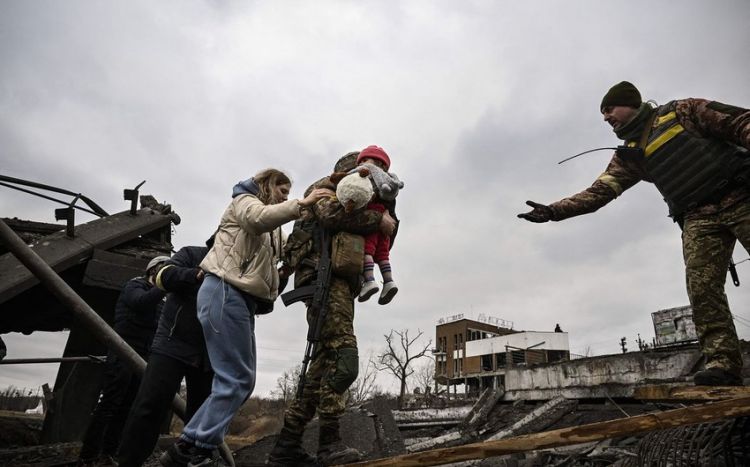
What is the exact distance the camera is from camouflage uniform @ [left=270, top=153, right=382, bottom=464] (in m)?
2.82

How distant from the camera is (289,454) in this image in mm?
2807

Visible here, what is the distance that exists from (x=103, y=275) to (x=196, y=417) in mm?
4747

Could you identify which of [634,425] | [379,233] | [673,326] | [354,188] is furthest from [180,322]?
[673,326]

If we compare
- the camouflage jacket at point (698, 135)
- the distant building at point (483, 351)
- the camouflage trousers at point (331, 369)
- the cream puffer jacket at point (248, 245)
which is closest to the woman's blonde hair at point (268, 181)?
the cream puffer jacket at point (248, 245)

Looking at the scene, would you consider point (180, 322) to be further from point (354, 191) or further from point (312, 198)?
point (354, 191)

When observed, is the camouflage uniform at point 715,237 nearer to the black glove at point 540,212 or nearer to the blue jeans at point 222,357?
the black glove at point 540,212

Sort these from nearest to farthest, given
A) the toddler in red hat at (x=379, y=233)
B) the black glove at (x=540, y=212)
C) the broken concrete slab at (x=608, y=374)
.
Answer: the toddler in red hat at (x=379, y=233)
the black glove at (x=540, y=212)
the broken concrete slab at (x=608, y=374)

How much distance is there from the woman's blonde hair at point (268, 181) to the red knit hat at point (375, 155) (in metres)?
0.77

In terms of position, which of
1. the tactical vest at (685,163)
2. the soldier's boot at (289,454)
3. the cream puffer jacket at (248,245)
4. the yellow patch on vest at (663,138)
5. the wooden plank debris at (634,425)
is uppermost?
the yellow patch on vest at (663,138)

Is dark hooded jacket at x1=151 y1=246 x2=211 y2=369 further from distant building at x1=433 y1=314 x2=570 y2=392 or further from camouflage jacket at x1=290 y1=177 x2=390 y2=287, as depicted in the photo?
distant building at x1=433 y1=314 x2=570 y2=392

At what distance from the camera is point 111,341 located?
303 cm

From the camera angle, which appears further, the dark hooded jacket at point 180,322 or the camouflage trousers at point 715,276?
the camouflage trousers at point 715,276

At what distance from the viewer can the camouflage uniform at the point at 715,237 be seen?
8.92ft

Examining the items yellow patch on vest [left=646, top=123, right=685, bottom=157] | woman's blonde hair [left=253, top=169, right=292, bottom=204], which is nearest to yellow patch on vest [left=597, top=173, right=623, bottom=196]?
yellow patch on vest [left=646, top=123, right=685, bottom=157]
